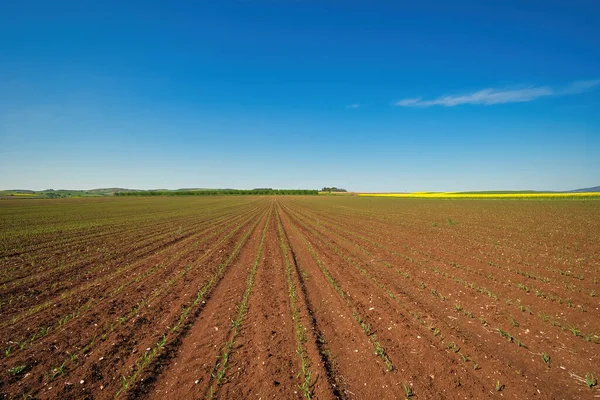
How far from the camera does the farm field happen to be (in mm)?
5156

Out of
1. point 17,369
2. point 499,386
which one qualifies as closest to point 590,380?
point 499,386

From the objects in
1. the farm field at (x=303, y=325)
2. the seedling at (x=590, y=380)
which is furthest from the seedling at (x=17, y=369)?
the seedling at (x=590, y=380)

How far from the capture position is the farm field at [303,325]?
5156 mm

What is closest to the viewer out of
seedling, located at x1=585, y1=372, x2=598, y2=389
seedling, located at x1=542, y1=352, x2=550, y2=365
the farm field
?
seedling, located at x1=585, y1=372, x2=598, y2=389

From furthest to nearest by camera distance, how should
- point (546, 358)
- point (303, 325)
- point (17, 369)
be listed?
point (303, 325) → point (546, 358) → point (17, 369)

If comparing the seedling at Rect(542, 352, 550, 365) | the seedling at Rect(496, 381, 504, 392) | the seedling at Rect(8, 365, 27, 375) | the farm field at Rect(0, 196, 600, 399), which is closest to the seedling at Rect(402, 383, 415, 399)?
the farm field at Rect(0, 196, 600, 399)

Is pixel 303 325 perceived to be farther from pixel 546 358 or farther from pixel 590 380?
pixel 590 380

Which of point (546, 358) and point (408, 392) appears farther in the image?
point (546, 358)

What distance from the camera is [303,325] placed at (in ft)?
24.2

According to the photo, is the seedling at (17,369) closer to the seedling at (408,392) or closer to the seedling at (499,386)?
the seedling at (408,392)

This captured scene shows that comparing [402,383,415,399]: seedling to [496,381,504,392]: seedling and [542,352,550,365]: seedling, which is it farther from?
[542,352,550,365]: seedling

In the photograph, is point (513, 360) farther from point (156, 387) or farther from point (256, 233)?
point (256, 233)

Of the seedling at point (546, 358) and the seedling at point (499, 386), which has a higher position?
the seedling at point (546, 358)

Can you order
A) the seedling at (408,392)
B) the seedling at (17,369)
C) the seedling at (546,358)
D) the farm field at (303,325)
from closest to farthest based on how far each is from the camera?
the seedling at (408,392) < the farm field at (303,325) < the seedling at (17,369) < the seedling at (546,358)
